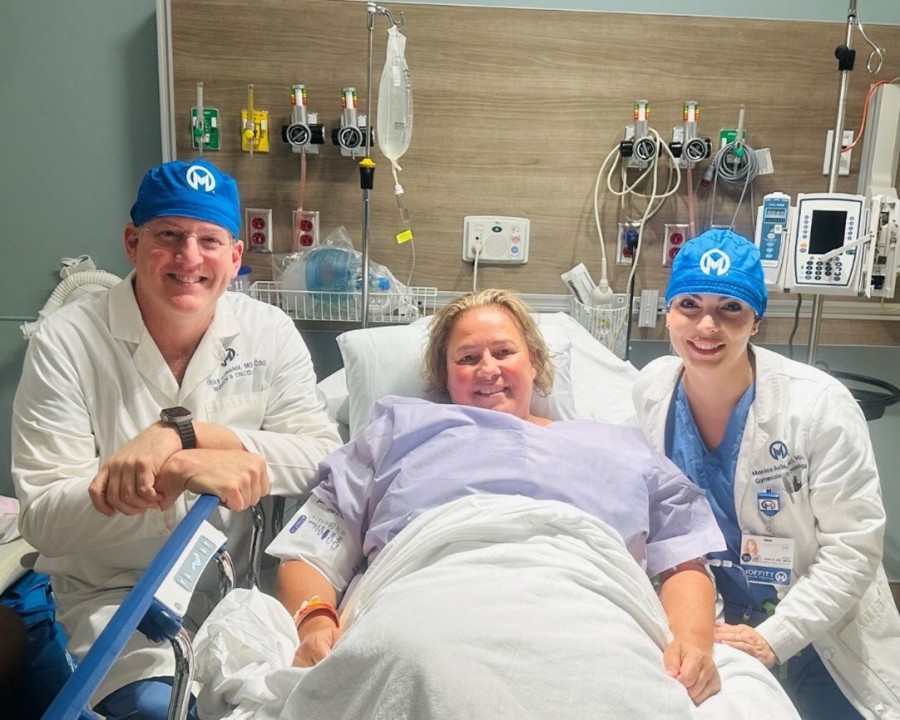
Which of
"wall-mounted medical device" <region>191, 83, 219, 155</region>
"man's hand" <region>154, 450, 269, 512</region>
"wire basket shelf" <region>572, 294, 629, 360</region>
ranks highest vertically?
"wall-mounted medical device" <region>191, 83, 219, 155</region>

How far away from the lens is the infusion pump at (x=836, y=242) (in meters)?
2.31

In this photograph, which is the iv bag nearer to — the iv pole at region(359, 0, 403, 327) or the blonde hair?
the iv pole at region(359, 0, 403, 327)

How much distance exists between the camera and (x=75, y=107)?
2.58 meters

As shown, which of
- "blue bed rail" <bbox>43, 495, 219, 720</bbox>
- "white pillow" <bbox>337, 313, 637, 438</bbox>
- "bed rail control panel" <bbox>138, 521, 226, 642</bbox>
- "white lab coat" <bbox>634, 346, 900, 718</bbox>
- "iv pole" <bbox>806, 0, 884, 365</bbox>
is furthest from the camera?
"iv pole" <bbox>806, 0, 884, 365</bbox>

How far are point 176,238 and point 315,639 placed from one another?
861 millimetres

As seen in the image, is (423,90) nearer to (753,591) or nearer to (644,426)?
(644,426)

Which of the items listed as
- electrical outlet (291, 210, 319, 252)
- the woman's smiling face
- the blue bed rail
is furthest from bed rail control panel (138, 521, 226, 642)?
electrical outlet (291, 210, 319, 252)

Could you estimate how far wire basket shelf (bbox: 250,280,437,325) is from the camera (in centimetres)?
251

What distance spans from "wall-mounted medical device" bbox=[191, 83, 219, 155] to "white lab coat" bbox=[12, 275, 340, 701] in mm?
978

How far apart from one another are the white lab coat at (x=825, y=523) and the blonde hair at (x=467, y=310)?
0.53 meters

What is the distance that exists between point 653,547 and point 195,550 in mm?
975

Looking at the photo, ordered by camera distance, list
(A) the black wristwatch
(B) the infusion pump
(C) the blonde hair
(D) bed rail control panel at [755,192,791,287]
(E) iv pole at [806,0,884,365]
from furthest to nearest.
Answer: (D) bed rail control panel at [755,192,791,287]
(B) the infusion pump
(E) iv pole at [806,0,884,365]
(C) the blonde hair
(A) the black wristwatch

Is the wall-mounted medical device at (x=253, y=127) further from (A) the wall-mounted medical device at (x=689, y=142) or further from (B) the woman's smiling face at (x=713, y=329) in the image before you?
(B) the woman's smiling face at (x=713, y=329)

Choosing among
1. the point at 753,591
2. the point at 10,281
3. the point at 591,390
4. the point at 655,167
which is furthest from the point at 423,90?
the point at 753,591
